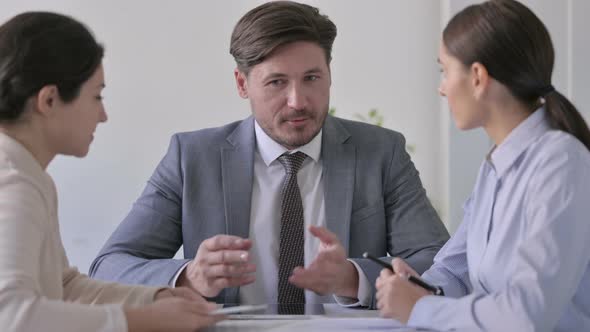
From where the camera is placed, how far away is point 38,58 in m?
1.50

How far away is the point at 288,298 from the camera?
2.37 m

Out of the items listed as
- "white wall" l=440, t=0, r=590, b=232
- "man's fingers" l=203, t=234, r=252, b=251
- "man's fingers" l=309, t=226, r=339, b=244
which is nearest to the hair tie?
"man's fingers" l=309, t=226, r=339, b=244

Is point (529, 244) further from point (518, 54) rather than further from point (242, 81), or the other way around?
point (242, 81)

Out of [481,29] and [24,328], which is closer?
[24,328]

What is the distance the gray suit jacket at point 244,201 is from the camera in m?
2.42

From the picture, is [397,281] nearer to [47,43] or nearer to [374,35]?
[47,43]

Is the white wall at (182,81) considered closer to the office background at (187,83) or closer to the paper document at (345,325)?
the office background at (187,83)

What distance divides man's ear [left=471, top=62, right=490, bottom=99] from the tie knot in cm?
92

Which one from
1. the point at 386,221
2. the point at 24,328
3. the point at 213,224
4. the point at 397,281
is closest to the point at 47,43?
the point at 24,328

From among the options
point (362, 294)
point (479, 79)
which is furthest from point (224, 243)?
point (479, 79)

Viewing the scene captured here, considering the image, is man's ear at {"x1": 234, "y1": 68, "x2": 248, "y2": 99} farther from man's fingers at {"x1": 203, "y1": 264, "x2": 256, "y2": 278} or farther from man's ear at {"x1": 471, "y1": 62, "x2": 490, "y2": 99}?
man's ear at {"x1": 471, "y1": 62, "x2": 490, "y2": 99}

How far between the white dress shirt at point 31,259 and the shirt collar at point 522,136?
81 centimetres

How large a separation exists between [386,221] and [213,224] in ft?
1.75

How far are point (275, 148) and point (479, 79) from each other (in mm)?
982
